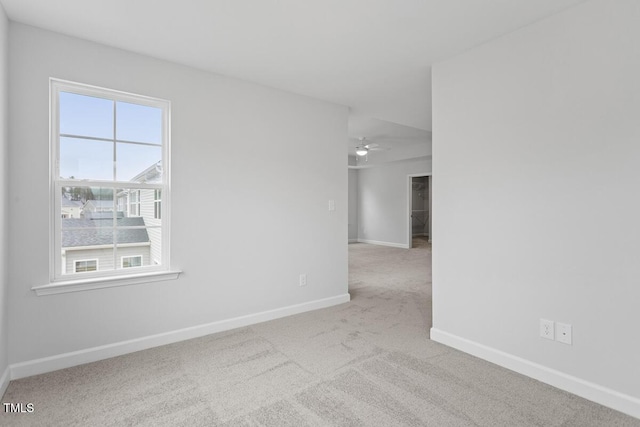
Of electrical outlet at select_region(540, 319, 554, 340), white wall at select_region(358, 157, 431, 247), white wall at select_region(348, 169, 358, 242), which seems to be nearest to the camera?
electrical outlet at select_region(540, 319, 554, 340)

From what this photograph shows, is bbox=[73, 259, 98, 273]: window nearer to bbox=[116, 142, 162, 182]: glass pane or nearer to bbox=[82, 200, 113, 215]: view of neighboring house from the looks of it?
bbox=[82, 200, 113, 215]: view of neighboring house

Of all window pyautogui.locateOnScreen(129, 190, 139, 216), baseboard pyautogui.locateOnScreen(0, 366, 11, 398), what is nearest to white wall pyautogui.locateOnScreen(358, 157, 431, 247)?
window pyautogui.locateOnScreen(129, 190, 139, 216)

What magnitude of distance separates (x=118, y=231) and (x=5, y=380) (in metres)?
1.17

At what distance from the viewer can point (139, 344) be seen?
2.71 m

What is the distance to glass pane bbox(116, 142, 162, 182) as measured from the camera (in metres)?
2.70

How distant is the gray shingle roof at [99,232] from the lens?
2.50 metres

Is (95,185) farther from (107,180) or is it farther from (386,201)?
(386,201)

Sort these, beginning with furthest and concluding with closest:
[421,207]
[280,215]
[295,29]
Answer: [421,207]
[280,215]
[295,29]

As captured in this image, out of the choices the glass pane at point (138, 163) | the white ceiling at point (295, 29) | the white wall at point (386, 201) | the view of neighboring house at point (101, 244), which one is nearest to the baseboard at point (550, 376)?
the white ceiling at point (295, 29)

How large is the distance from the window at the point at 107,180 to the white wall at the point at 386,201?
6694 millimetres

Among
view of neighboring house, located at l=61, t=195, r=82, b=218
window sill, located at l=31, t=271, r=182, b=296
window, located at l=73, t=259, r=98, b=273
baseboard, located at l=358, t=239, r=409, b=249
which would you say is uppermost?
view of neighboring house, located at l=61, t=195, r=82, b=218

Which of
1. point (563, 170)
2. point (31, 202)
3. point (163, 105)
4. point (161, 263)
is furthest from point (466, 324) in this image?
point (31, 202)

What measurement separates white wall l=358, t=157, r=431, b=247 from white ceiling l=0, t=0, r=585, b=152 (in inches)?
226

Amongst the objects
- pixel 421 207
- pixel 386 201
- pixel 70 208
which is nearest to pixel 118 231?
pixel 70 208
